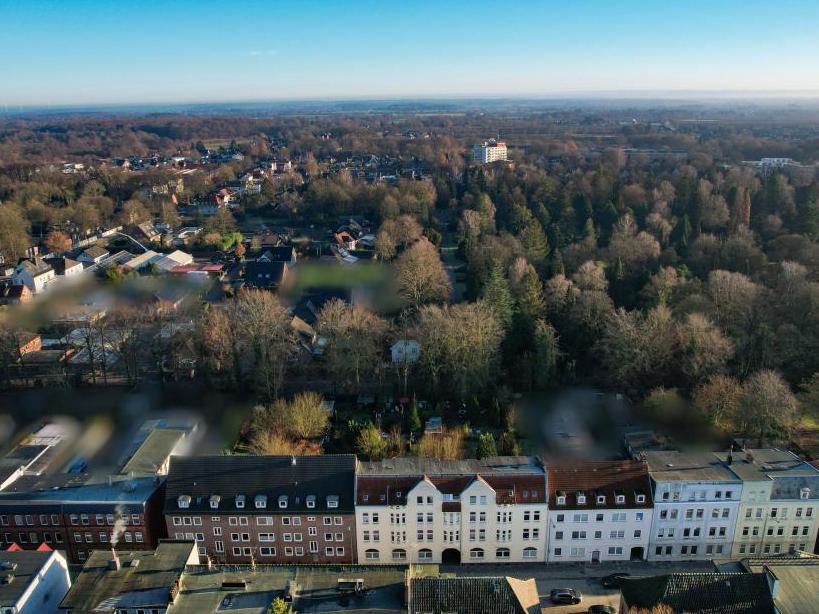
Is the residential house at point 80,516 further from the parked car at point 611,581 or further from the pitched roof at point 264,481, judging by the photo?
the parked car at point 611,581

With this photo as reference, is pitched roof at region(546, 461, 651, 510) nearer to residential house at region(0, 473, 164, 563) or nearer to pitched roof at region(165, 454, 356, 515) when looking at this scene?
pitched roof at region(165, 454, 356, 515)

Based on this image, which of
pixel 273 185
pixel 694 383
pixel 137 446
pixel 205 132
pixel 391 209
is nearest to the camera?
pixel 137 446

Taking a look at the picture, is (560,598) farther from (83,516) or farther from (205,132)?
(205,132)

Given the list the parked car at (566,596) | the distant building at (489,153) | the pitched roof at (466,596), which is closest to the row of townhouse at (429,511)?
the parked car at (566,596)

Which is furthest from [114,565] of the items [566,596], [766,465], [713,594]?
[766,465]

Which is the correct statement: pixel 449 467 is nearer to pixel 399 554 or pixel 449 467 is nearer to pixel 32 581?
pixel 399 554

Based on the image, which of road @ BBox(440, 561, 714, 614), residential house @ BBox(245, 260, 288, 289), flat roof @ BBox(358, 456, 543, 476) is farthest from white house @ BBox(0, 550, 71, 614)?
residential house @ BBox(245, 260, 288, 289)

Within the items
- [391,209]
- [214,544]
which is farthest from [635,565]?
[391,209]
